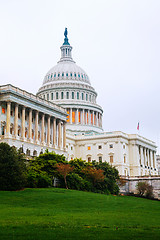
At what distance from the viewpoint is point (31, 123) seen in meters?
84.4

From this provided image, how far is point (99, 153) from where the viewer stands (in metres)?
119

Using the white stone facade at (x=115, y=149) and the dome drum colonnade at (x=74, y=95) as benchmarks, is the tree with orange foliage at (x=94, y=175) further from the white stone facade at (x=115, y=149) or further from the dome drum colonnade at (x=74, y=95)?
the dome drum colonnade at (x=74, y=95)

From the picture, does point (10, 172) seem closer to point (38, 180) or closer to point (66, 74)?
point (38, 180)

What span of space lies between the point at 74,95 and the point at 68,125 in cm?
1429

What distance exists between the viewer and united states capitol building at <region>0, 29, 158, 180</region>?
7981cm

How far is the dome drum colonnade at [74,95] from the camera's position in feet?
449

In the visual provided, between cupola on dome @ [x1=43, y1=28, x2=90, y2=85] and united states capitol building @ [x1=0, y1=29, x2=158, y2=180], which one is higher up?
cupola on dome @ [x1=43, y1=28, x2=90, y2=85]

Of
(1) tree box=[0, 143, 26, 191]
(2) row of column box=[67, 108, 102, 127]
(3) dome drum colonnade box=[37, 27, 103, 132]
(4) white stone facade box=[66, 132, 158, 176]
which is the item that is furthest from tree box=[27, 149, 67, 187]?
(2) row of column box=[67, 108, 102, 127]

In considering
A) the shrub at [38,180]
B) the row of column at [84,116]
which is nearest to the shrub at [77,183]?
the shrub at [38,180]

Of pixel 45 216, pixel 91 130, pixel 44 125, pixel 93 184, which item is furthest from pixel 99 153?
pixel 45 216

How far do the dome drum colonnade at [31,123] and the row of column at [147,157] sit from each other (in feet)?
114

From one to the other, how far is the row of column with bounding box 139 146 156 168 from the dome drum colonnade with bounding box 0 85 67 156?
3462cm

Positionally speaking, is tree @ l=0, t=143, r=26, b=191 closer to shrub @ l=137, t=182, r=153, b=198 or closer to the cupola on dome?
shrub @ l=137, t=182, r=153, b=198

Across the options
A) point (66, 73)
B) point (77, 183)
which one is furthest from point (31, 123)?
point (66, 73)
